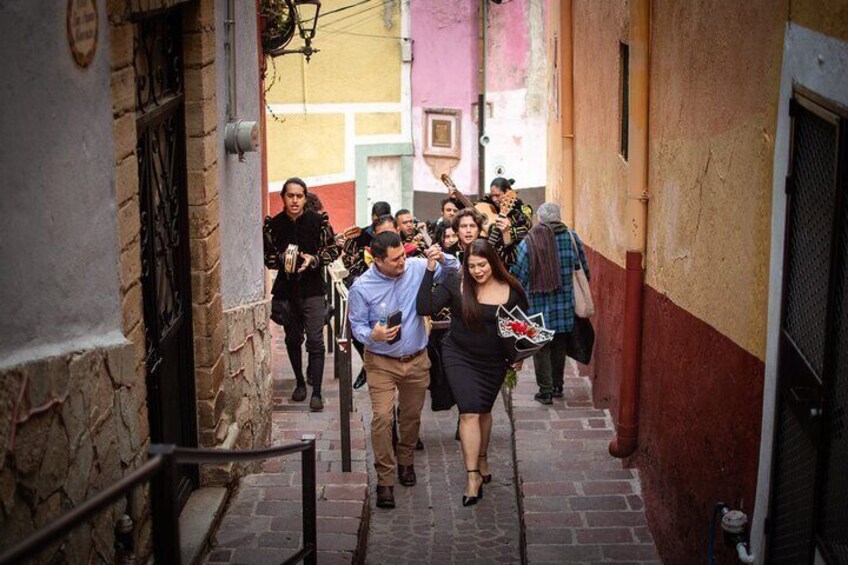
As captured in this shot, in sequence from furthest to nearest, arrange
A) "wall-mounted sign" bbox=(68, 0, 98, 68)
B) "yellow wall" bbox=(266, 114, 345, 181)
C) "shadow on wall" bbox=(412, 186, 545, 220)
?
"shadow on wall" bbox=(412, 186, 545, 220) < "yellow wall" bbox=(266, 114, 345, 181) < "wall-mounted sign" bbox=(68, 0, 98, 68)

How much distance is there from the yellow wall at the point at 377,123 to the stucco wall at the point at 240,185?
54.8ft

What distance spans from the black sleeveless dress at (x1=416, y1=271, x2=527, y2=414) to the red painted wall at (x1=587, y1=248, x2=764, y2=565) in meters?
0.91

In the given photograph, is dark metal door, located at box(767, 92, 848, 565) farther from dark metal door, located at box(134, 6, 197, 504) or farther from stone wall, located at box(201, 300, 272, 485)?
stone wall, located at box(201, 300, 272, 485)

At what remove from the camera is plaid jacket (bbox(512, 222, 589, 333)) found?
897 centimetres

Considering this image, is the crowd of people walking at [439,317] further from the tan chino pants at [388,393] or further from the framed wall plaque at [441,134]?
the framed wall plaque at [441,134]

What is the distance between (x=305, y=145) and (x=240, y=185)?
16940mm

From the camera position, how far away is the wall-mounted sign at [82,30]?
12.6 ft

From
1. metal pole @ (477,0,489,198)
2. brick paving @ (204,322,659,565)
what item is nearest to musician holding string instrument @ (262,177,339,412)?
brick paving @ (204,322,659,565)

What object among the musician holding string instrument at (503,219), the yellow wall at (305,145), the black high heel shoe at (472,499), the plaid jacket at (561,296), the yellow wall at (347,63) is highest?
the yellow wall at (347,63)

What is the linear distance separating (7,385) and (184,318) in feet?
9.58

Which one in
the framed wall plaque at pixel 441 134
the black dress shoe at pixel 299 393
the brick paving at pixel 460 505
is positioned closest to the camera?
the brick paving at pixel 460 505

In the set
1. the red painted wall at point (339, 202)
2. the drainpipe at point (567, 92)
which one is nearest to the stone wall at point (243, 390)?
the drainpipe at point (567, 92)

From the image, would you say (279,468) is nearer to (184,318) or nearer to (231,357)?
(231,357)

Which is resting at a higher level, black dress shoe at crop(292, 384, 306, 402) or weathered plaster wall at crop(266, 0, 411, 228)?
weathered plaster wall at crop(266, 0, 411, 228)
